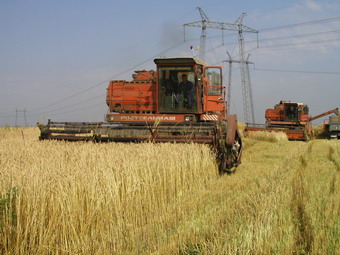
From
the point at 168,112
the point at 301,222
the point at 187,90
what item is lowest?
the point at 301,222

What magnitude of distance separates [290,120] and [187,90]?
19383 mm

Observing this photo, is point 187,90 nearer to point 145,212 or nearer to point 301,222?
point 145,212

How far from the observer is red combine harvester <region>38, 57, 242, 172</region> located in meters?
9.77

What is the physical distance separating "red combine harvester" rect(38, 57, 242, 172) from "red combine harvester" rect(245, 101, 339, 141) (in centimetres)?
1444

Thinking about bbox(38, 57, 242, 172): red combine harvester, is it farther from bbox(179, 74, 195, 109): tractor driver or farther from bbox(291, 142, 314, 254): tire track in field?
bbox(291, 142, 314, 254): tire track in field

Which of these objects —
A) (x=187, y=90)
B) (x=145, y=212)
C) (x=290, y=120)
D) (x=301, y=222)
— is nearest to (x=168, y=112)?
(x=187, y=90)

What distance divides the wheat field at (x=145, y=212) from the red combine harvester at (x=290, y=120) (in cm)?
1997

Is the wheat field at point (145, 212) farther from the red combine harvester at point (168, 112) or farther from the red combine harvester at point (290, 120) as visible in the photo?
the red combine harvester at point (290, 120)

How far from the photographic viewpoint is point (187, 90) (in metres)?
12.0

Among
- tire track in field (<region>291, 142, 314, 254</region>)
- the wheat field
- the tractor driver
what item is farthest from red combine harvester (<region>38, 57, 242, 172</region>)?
tire track in field (<region>291, 142, 314, 254</region>)

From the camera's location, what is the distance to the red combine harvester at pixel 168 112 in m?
9.77

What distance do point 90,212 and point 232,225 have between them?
1670 mm

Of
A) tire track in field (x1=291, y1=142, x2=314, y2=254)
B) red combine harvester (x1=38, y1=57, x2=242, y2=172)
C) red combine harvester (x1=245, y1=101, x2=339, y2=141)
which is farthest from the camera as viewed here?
red combine harvester (x1=245, y1=101, x2=339, y2=141)

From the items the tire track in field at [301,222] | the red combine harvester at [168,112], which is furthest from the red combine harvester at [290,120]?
the tire track in field at [301,222]
